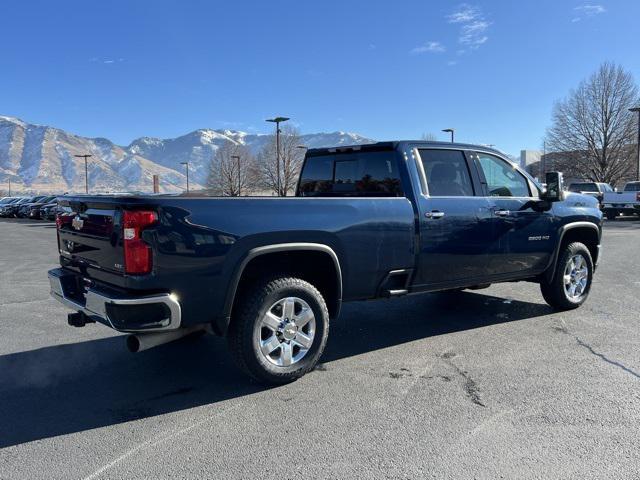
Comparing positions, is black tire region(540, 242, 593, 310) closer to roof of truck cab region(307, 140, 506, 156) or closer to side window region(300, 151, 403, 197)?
roof of truck cab region(307, 140, 506, 156)

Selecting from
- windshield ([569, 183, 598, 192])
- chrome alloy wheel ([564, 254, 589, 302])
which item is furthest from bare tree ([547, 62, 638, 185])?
chrome alloy wheel ([564, 254, 589, 302])

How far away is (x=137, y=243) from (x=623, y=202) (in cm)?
2936

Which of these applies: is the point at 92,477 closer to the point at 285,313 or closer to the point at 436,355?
the point at 285,313

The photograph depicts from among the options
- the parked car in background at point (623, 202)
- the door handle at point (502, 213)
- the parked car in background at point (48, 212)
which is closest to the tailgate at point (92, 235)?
the door handle at point (502, 213)

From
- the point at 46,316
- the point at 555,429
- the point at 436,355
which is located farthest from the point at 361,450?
the point at 46,316

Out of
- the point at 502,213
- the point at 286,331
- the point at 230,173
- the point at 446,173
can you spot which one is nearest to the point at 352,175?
the point at 446,173

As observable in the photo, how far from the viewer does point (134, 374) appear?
4637mm

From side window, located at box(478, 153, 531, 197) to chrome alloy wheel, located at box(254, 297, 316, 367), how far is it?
262 centimetres

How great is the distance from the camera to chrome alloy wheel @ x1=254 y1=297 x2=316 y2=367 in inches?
167

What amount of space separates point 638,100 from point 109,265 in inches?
2205

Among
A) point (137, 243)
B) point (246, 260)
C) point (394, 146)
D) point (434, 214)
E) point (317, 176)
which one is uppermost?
point (394, 146)

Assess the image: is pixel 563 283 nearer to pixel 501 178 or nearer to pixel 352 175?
pixel 501 178

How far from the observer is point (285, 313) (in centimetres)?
430

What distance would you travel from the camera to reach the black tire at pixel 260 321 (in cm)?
409
